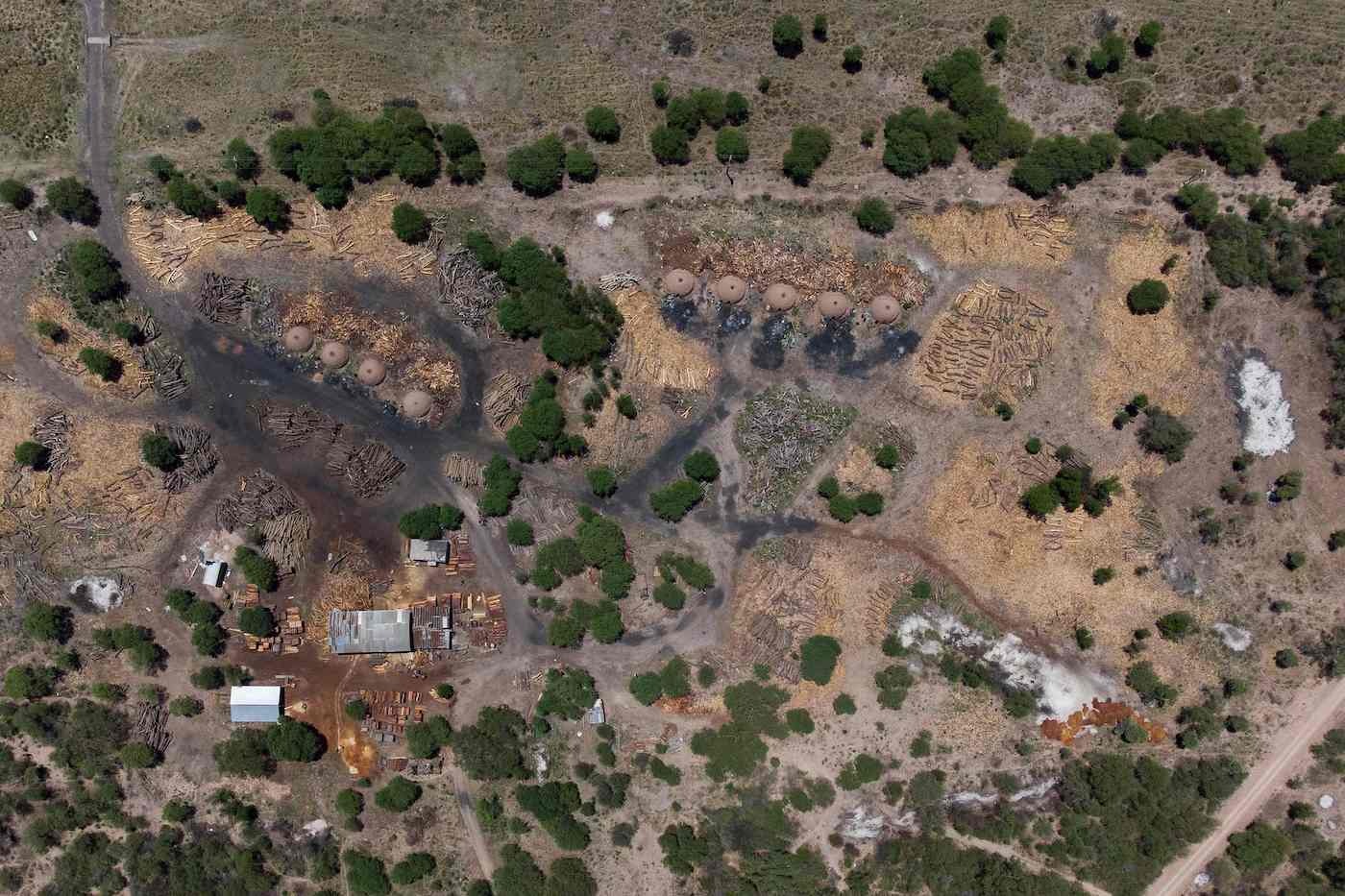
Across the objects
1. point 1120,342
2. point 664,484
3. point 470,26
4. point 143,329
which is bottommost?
point 664,484

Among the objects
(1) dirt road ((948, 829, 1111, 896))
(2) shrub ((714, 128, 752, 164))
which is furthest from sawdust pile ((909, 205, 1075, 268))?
(1) dirt road ((948, 829, 1111, 896))

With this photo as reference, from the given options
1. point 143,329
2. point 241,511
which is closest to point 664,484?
point 241,511

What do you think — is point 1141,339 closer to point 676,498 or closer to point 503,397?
point 676,498

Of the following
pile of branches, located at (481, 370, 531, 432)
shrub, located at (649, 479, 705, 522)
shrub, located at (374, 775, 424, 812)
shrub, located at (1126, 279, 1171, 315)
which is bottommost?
shrub, located at (374, 775, 424, 812)

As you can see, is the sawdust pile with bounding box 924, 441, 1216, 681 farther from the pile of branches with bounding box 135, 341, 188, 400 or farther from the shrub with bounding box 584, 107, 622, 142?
the pile of branches with bounding box 135, 341, 188, 400

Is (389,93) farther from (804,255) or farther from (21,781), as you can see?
(21,781)

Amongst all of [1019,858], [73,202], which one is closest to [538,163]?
[73,202]

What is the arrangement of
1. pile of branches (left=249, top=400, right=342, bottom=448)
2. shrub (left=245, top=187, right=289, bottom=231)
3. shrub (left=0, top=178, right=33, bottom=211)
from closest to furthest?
shrub (left=0, top=178, right=33, bottom=211)
shrub (left=245, top=187, right=289, bottom=231)
pile of branches (left=249, top=400, right=342, bottom=448)
